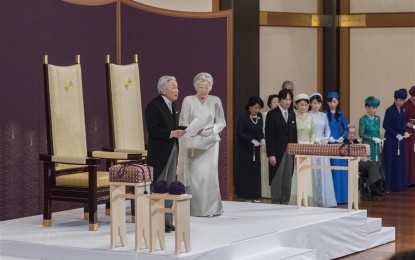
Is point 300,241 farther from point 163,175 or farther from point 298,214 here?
point 163,175

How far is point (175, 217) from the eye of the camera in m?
5.32

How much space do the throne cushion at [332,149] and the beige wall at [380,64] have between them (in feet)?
17.5

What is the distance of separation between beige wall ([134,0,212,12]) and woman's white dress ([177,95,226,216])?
206 centimetres

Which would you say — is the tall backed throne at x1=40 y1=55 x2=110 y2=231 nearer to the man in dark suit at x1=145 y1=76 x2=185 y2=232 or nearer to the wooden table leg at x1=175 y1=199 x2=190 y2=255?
the man in dark suit at x1=145 y1=76 x2=185 y2=232

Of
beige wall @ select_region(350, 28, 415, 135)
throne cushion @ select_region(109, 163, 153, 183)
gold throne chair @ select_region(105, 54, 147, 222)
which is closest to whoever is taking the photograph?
throne cushion @ select_region(109, 163, 153, 183)

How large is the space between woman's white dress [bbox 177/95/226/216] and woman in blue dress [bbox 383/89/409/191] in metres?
4.59

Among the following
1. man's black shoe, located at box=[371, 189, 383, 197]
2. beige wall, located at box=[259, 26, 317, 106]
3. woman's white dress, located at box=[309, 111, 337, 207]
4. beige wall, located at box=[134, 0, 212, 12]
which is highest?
beige wall, located at box=[134, 0, 212, 12]

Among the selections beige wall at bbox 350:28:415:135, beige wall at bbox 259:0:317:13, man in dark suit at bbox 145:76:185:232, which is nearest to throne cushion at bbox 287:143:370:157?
man in dark suit at bbox 145:76:185:232

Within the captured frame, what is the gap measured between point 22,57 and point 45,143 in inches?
28.5

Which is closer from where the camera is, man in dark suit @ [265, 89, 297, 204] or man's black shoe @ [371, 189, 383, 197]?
man in dark suit @ [265, 89, 297, 204]

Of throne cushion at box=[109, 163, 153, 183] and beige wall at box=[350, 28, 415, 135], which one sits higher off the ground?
beige wall at box=[350, 28, 415, 135]

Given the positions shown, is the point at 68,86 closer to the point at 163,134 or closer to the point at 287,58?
the point at 163,134

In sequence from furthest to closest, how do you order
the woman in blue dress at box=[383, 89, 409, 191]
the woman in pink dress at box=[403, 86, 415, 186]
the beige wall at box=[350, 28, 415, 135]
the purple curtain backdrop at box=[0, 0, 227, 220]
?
the beige wall at box=[350, 28, 415, 135] < the woman in pink dress at box=[403, 86, 415, 186] < the woman in blue dress at box=[383, 89, 409, 191] < the purple curtain backdrop at box=[0, 0, 227, 220]

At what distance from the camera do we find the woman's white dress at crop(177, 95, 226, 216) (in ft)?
23.4
